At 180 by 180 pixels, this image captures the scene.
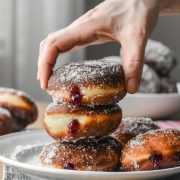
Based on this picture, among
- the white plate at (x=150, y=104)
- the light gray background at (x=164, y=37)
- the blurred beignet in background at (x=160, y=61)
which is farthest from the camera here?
the light gray background at (x=164, y=37)

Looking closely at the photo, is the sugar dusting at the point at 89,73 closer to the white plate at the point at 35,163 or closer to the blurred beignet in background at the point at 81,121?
the blurred beignet in background at the point at 81,121

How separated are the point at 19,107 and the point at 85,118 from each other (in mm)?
480

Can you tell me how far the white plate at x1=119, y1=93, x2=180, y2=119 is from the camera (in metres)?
1.62

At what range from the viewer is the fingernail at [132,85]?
3.27ft

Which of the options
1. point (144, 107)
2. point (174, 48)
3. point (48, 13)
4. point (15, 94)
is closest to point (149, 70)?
point (144, 107)

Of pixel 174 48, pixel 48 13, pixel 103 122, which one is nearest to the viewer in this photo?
pixel 103 122

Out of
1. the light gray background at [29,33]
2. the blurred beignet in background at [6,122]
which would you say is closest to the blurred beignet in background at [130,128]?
the blurred beignet in background at [6,122]

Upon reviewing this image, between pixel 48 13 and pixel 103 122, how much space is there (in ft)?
6.88

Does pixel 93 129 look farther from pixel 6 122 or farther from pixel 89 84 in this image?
pixel 6 122

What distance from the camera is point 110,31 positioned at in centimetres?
108

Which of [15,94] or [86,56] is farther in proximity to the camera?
[86,56]

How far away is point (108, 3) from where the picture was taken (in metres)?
1.13

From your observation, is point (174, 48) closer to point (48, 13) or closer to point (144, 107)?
point (48, 13)

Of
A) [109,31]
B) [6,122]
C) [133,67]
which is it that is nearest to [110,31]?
[109,31]
